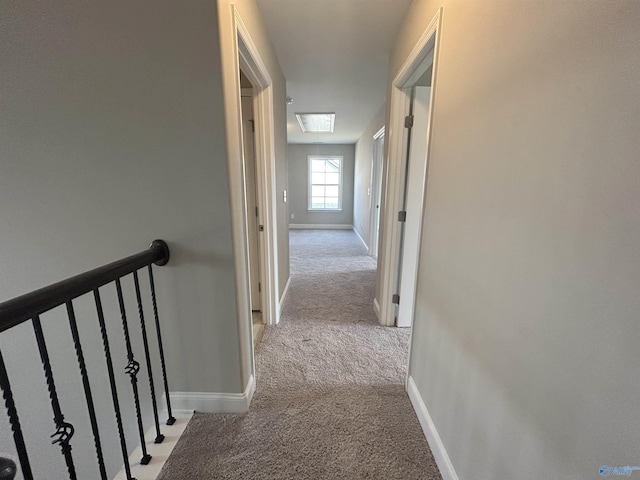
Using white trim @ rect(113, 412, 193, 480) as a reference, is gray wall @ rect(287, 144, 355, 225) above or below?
above

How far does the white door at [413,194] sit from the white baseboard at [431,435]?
59 centimetres

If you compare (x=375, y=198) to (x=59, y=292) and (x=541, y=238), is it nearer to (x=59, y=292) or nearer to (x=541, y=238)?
(x=541, y=238)

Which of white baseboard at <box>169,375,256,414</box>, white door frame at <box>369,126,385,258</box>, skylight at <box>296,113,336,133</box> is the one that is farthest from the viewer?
white door frame at <box>369,126,385,258</box>

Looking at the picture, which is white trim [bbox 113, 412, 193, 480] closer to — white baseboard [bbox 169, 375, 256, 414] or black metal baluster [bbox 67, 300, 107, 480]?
white baseboard [bbox 169, 375, 256, 414]

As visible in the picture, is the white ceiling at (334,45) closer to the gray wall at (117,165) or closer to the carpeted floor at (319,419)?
the gray wall at (117,165)

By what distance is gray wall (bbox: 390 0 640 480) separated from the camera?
51cm

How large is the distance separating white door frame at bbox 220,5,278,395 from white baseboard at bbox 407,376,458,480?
959mm

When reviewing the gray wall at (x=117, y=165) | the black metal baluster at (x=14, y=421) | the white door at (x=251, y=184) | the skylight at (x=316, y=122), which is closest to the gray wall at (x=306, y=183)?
the skylight at (x=316, y=122)

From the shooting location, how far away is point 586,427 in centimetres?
56

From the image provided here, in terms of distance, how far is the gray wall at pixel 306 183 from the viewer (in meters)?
7.30

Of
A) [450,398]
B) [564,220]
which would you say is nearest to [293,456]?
[450,398]

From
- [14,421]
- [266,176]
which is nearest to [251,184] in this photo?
[266,176]

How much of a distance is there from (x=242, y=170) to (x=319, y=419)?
1423 millimetres

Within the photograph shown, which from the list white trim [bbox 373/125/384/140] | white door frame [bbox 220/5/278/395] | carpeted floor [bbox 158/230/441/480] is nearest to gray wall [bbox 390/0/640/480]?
carpeted floor [bbox 158/230/441/480]
